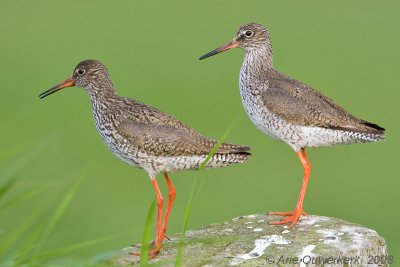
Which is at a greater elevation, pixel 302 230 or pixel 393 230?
pixel 302 230

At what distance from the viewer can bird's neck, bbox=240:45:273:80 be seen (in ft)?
29.4

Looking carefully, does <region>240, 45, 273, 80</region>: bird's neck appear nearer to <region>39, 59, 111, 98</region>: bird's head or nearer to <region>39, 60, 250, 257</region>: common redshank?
<region>39, 60, 250, 257</region>: common redshank

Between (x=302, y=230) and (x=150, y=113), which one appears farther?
(x=150, y=113)

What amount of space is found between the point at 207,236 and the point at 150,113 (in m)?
1.23

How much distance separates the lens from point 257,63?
29.8ft

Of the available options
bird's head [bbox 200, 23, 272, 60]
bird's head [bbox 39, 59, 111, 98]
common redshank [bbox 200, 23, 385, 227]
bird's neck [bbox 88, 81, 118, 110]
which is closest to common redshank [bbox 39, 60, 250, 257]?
bird's neck [bbox 88, 81, 118, 110]

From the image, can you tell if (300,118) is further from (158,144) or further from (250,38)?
(158,144)

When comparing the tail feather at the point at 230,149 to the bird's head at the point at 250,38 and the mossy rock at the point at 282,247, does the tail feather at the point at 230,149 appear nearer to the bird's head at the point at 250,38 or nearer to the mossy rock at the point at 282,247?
the mossy rock at the point at 282,247

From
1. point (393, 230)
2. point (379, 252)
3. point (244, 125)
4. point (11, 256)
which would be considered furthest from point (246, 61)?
point (244, 125)

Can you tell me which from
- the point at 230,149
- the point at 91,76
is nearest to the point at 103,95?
the point at 91,76

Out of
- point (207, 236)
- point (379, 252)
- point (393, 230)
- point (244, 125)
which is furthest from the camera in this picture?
point (244, 125)

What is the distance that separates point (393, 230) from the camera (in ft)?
44.2

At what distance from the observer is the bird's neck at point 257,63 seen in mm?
8953

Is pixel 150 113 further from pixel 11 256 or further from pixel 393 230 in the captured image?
pixel 393 230
